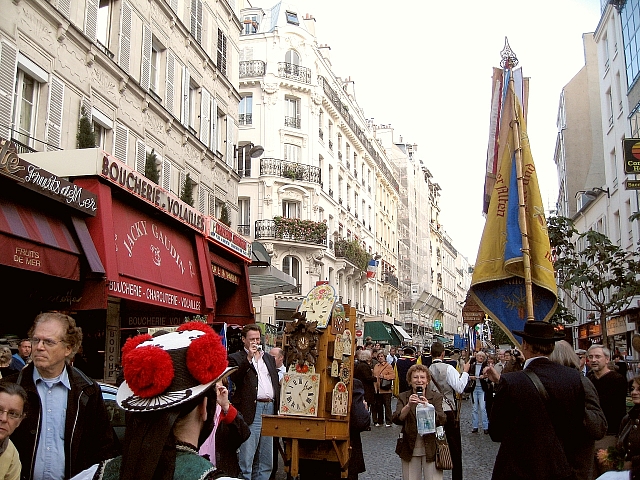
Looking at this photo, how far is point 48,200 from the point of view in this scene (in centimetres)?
930

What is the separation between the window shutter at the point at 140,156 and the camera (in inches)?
586

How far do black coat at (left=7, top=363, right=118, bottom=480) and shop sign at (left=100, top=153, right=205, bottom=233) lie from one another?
6874 mm

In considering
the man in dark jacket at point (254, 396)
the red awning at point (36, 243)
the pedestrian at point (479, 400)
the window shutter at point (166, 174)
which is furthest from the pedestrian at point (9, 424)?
the window shutter at point (166, 174)

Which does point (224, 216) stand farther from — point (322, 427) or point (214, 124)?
point (322, 427)

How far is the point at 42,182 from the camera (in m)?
8.76

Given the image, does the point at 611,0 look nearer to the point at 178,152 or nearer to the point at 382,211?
the point at 178,152

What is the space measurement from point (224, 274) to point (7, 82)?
287 inches

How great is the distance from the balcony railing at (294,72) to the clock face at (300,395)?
30999 millimetres

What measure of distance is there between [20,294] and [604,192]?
25.1 metres

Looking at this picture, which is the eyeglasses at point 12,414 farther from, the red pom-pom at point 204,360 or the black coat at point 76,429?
the red pom-pom at point 204,360

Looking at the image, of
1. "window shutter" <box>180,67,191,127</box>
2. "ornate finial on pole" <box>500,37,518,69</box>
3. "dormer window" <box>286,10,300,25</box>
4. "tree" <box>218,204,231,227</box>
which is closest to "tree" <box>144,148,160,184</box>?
"window shutter" <box>180,67,191,127</box>

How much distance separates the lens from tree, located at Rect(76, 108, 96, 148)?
40.1 ft

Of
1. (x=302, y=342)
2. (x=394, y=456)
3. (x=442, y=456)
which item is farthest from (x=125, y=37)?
(x=442, y=456)

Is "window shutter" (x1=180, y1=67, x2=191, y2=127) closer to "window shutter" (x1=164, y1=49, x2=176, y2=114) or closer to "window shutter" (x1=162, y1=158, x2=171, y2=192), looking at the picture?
"window shutter" (x1=164, y1=49, x2=176, y2=114)
